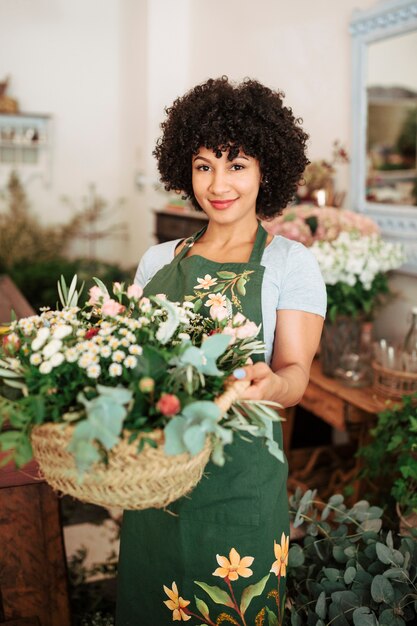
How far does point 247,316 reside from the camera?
1.50 metres

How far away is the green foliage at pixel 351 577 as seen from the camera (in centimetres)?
157

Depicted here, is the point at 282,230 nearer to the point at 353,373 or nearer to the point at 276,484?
the point at 353,373

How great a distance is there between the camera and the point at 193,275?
1.58 meters

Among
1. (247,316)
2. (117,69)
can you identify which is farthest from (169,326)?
(117,69)

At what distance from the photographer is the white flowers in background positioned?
2498 mm

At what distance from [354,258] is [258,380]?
4.67ft

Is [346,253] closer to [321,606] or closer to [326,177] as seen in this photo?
[326,177]

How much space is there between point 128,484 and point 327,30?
9.61 feet

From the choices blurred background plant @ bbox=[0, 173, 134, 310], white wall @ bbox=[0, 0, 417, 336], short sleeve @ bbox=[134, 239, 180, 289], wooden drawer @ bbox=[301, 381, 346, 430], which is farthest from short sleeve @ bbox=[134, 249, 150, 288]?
blurred background plant @ bbox=[0, 173, 134, 310]

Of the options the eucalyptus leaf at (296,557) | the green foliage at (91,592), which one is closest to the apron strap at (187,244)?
the eucalyptus leaf at (296,557)

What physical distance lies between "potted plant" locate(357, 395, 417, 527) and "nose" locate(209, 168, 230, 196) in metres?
0.90

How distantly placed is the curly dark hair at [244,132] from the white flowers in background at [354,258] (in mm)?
732

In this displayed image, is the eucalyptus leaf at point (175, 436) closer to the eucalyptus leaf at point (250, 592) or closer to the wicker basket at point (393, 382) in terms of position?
the eucalyptus leaf at point (250, 592)

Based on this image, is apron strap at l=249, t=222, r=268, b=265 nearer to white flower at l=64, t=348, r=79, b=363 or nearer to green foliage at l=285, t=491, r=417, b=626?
white flower at l=64, t=348, r=79, b=363
